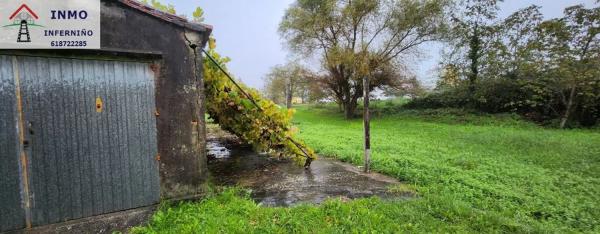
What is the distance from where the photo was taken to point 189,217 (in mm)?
3791

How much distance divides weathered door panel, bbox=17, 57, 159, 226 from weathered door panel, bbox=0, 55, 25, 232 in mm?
108

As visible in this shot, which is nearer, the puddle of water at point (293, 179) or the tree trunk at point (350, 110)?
the puddle of water at point (293, 179)

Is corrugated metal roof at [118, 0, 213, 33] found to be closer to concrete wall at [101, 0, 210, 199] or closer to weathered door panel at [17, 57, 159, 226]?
concrete wall at [101, 0, 210, 199]

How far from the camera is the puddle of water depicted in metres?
4.97

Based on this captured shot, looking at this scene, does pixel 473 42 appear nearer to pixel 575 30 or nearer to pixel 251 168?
pixel 575 30

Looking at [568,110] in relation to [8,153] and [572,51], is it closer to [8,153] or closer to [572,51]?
[572,51]

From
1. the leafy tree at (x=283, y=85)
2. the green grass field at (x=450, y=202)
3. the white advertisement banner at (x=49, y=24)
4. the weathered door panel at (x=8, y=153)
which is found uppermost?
the leafy tree at (x=283, y=85)

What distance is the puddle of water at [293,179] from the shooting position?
196 inches

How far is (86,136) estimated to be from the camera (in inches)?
139

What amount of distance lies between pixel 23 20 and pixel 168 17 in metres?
1.42

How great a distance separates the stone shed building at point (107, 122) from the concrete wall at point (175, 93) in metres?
0.01

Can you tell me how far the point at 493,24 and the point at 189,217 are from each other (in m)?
21.0

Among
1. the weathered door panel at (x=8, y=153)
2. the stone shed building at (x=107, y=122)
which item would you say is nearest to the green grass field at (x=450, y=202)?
the stone shed building at (x=107, y=122)

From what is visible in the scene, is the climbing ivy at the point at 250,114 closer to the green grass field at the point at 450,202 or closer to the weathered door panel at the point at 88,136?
the green grass field at the point at 450,202
